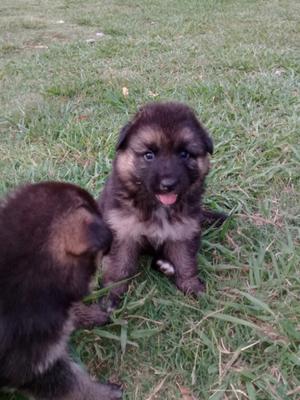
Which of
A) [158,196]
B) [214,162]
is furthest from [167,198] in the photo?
[214,162]

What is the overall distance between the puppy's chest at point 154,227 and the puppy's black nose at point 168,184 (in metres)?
0.27

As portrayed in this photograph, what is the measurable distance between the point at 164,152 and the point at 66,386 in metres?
1.28

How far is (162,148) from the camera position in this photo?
106 inches

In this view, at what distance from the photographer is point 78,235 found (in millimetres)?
1868

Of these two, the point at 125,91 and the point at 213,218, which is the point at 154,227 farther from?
the point at 125,91

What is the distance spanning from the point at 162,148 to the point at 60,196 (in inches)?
34.5

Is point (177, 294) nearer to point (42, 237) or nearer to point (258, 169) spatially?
point (42, 237)

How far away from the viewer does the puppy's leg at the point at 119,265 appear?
286 cm

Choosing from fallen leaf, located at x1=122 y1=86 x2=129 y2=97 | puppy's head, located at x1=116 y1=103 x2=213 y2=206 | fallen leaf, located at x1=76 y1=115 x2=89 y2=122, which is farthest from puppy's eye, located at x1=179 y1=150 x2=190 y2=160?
fallen leaf, located at x1=122 y1=86 x2=129 y2=97

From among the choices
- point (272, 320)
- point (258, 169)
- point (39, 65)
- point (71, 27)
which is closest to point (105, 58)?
point (39, 65)

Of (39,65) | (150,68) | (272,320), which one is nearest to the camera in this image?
(272,320)

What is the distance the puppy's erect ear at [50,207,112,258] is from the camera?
185 cm

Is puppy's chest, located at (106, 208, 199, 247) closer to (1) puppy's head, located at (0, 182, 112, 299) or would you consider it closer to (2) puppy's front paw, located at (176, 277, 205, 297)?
(2) puppy's front paw, located at (176, 277, 205, 297)

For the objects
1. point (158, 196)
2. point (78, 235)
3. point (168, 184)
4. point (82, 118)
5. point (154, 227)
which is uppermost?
point (78, 235)
